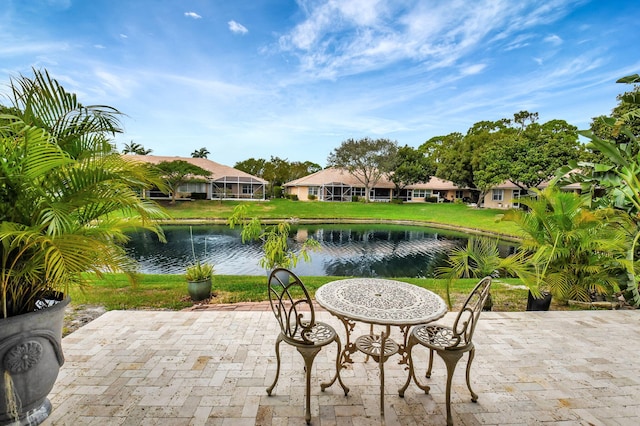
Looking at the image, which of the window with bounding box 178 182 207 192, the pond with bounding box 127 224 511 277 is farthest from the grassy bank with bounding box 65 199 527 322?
the window with bounding box 178 182 207 192

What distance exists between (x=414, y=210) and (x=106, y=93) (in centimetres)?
2344

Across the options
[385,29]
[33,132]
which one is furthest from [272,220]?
[33,132]

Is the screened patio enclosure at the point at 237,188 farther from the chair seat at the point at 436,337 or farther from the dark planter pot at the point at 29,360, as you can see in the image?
the chair seat at the point at 436,337

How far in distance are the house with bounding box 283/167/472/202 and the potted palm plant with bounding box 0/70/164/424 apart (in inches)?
1213

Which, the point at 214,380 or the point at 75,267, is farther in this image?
the point at 214,380

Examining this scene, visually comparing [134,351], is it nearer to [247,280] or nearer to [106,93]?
[247,280]

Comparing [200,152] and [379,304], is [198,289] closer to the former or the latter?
[379,304]

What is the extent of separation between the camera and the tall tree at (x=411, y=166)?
31172 millimetres

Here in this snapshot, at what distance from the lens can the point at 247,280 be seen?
6.42 meters

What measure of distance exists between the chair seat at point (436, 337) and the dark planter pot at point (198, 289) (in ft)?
11.8

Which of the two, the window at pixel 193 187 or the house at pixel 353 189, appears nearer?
the window at pixel 193 187

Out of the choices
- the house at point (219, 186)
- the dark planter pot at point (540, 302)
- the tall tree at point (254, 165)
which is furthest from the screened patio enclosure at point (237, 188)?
the dark planter pot at point (540, 302)

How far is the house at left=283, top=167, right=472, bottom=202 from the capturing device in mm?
33531

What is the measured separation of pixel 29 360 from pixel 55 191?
1055 mm
